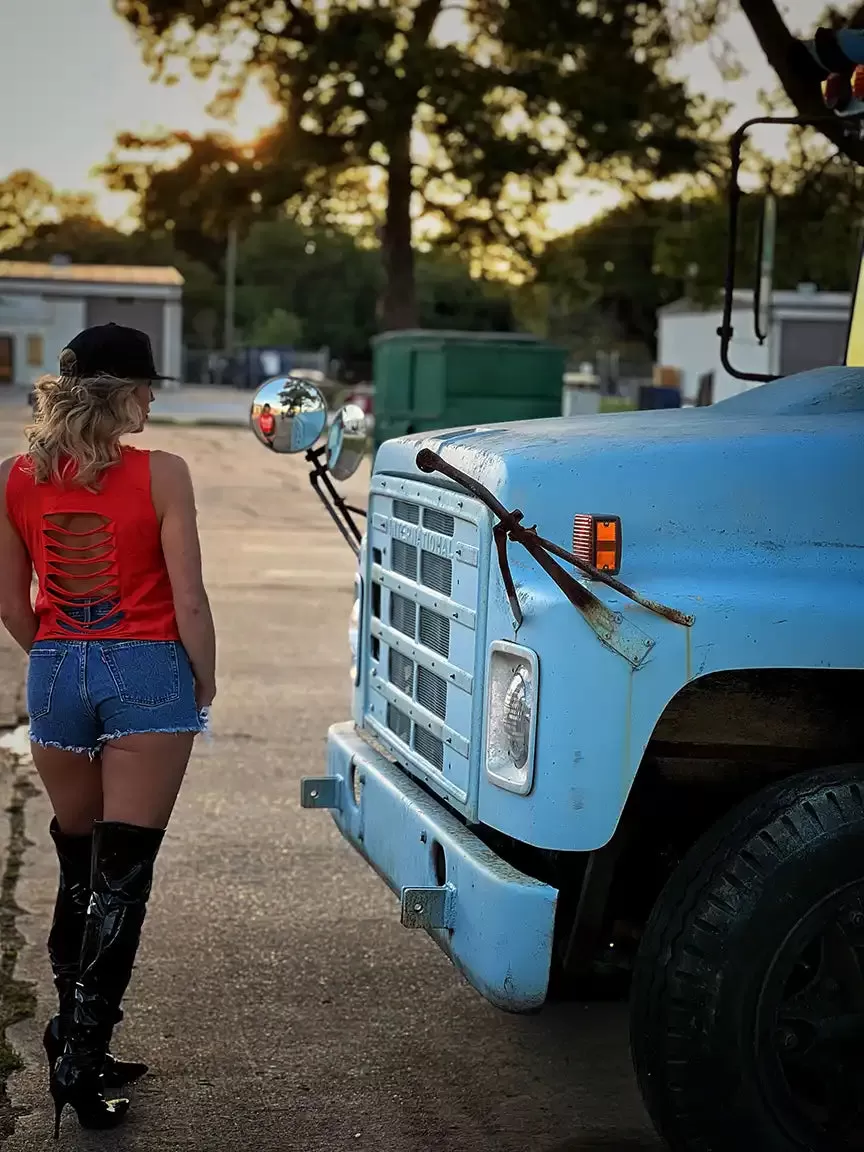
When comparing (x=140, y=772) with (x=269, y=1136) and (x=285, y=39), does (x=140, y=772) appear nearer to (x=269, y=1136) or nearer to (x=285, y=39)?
(x=269, y=1136)

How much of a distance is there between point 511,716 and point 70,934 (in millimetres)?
1404

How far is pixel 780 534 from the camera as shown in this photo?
147 inches

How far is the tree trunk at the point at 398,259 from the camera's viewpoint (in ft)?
147

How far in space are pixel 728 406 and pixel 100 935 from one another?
201cm

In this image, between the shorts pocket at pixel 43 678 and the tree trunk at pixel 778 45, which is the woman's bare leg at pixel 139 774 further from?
the tree trunk at pixel 778 45

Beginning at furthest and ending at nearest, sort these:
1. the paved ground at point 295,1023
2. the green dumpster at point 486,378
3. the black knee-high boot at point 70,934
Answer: the green dumpster at point 486,378 < the black knee-high boot at point 70,934 < the paved ground at point 295,1023

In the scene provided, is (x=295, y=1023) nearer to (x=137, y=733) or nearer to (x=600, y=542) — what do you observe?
(x=137, y=733)

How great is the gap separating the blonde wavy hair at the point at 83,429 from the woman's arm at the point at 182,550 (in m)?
0.12

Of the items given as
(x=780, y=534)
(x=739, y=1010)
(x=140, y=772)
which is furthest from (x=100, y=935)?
(x=780, y=534)

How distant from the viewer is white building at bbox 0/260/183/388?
230ft

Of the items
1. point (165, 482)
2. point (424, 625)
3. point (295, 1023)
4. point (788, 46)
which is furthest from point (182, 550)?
point (788, 46)

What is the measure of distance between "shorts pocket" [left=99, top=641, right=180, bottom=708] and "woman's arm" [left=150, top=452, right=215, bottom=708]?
0.08 metres

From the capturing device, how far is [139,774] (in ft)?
13.8

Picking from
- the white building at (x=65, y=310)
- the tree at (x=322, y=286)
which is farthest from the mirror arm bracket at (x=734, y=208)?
the tree at (x=322, y=286)
